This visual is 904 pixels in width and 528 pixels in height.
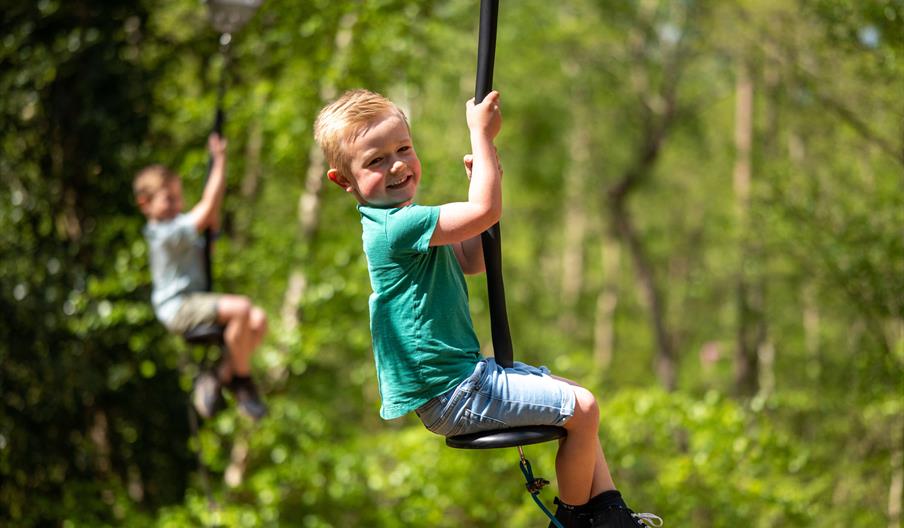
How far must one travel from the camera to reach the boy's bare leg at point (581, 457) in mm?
2260

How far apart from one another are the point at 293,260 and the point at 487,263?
18.6 feet

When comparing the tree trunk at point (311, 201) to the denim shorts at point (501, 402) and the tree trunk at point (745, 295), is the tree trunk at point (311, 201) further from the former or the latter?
the tree trunk at point (745, 295)

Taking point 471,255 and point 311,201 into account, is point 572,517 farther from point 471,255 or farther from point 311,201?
point 311,201

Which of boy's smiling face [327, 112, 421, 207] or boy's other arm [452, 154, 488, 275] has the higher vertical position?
boy's smiling face [327, 112, 421, 207]

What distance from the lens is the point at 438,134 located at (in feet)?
56.5

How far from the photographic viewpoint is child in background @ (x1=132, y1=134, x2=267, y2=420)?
500cm

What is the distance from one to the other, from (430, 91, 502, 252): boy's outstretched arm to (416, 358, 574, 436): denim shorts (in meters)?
0.32

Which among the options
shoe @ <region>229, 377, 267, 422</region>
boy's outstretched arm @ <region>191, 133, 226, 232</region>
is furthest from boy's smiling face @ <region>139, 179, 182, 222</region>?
shoe @ <region>229, 377, 267, 422</region>

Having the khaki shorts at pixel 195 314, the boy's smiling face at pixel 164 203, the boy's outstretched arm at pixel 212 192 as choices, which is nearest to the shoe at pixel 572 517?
the boy's outstretched arm at pixel 212 192

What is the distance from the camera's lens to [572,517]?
7.72 feet

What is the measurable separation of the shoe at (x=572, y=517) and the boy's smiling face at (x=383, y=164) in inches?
31.0

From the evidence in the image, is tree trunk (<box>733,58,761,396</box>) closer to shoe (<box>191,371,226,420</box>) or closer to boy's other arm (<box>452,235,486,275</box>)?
shoe (<box>191,371,226,420</box>)

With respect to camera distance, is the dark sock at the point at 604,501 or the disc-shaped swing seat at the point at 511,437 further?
the dark sock at the point at 604,501

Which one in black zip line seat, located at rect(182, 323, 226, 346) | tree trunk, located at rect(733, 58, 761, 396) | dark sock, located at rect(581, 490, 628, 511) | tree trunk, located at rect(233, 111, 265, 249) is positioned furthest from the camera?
tree trunk, located at rect(733, 58, 761, 396)
